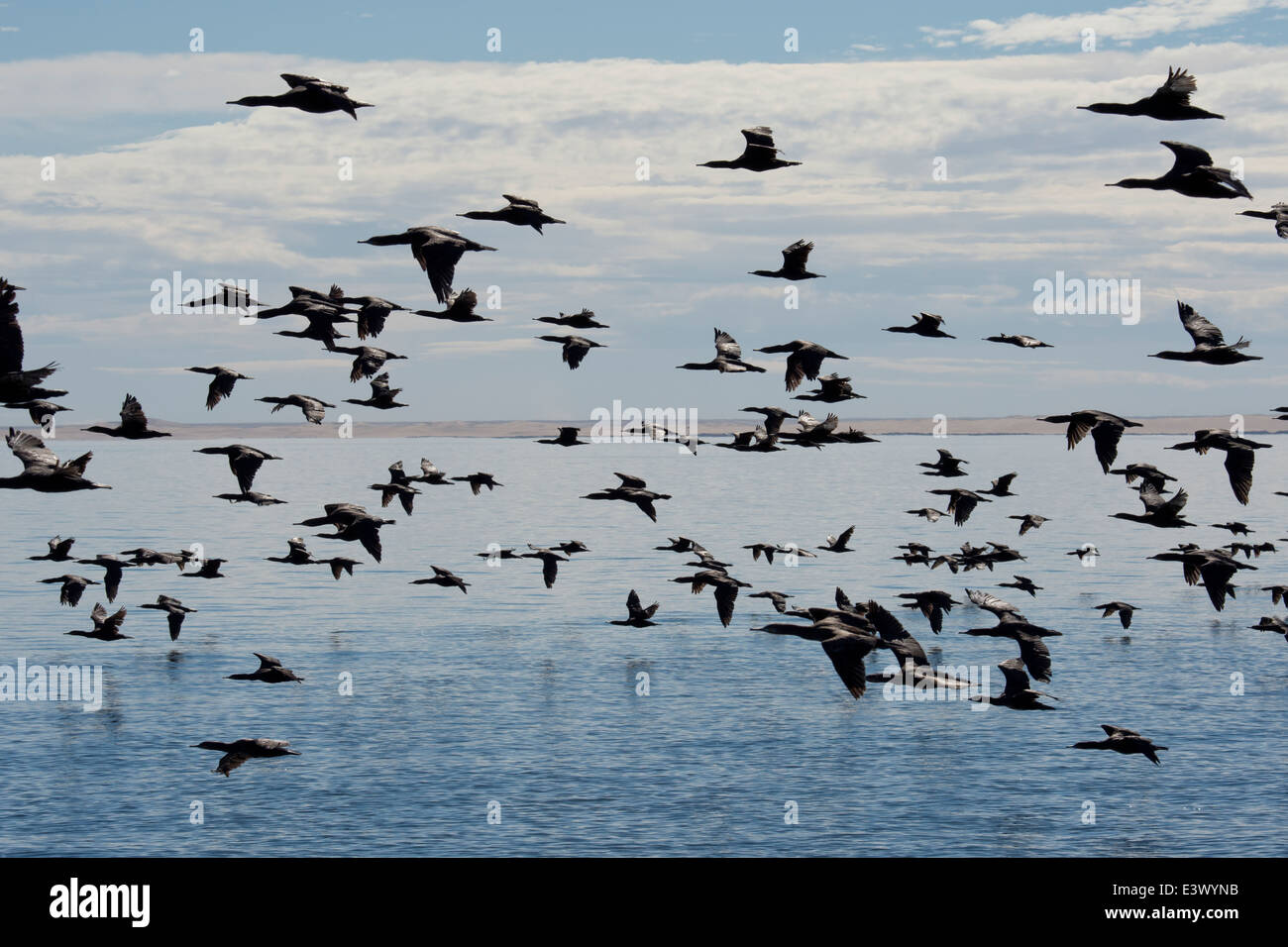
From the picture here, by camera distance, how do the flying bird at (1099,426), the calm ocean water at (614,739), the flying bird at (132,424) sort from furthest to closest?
the calm ocean water at (614,739) < the flying bird at (132,424) < the flying bird at (1099,426)

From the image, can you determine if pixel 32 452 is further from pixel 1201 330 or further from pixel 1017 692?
pixel 1201 330

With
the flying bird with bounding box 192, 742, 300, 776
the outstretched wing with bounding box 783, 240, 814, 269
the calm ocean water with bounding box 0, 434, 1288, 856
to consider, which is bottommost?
the calm ocean water with bounding box 0, 434, 1288, 856

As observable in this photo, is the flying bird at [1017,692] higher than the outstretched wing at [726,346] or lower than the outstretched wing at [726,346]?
lower

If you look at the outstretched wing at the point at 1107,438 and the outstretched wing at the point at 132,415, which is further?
the outstretched wing at the point at 132,415

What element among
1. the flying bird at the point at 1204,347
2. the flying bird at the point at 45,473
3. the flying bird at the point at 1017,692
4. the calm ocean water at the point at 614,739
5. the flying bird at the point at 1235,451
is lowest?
the calm ocean water at the point at 614,739

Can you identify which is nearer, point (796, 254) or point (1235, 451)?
point (1235, 451)

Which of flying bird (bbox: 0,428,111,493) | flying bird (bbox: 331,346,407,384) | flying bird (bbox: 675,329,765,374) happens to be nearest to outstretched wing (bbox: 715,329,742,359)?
flying bird (bbox: 675,329,765,374)

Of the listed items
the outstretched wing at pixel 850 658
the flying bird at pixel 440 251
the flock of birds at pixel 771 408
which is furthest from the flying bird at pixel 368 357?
the outstretched wing at pixel 850 658

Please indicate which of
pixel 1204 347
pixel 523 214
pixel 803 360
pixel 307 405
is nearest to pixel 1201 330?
pixel 1204 347

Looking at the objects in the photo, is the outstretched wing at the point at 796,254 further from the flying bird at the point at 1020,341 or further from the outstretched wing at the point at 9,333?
the outstretched wing at the point at 9,333

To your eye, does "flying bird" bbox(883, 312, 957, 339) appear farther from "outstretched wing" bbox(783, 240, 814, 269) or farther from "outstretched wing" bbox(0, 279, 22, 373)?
"outstretched wing" bbox(0, 279, 22, 373)
